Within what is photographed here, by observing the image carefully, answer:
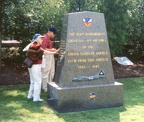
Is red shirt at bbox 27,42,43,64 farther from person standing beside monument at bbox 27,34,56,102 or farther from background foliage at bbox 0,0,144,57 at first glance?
background foliage at bbox 0,0,144,57

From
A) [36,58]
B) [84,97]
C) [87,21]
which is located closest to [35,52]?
[36,58]

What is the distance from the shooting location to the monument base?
5.97 m

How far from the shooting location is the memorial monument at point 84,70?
6066 millimetres

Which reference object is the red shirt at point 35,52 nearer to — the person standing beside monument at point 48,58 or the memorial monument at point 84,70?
the memorial monument at point 84,70

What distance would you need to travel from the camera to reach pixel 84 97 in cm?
612

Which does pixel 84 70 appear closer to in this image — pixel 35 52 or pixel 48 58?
pixel 35 52

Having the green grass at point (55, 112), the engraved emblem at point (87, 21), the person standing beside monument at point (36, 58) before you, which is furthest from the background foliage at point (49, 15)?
the engraved emblem at point (87, 21)

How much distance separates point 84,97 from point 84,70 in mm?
575

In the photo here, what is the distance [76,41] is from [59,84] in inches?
38.6

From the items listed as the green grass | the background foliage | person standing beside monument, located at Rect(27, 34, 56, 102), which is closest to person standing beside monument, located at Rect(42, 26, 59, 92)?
the green grass

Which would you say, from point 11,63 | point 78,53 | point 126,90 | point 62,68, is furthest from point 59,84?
point 11,63

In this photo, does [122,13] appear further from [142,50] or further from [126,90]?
[126,90]

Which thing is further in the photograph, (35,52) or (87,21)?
(35,52)

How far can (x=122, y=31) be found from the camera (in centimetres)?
1070
